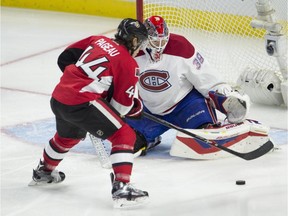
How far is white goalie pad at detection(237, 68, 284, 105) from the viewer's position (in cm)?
509

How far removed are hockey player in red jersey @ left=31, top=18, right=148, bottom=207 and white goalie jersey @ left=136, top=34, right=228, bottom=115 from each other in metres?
0.64

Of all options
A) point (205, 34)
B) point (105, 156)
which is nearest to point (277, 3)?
point (205, 34)

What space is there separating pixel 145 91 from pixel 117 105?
79cm

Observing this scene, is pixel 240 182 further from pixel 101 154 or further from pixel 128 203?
pixel 101 154

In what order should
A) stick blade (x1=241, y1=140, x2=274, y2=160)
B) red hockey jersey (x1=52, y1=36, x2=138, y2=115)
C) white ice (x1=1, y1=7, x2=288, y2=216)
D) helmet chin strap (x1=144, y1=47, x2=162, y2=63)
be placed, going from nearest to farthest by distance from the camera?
red hockey jersey (x1=52, y1=36, x2=138, y2=115), white ice (x1=1, y1=7, x2=288, y2=216), stick blade (x1=241, y1=140, x2=274, y2=160), helmet chin strap (x1=144, y1=47, x2=162, y2=63)

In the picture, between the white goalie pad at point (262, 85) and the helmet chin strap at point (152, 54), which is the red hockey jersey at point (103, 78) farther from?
the white goalie pad at point (262, 85)

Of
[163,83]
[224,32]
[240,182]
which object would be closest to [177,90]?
[163,83]

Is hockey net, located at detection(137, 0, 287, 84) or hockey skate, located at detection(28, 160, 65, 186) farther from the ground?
hockey skate, located at detection(28, 160, 65, 186)

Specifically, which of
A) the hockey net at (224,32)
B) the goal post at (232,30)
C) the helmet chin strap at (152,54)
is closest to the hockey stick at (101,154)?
the helmet chin strap at (152,54)

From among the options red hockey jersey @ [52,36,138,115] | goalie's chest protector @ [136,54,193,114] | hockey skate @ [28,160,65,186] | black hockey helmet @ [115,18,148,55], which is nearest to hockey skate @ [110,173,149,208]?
red hockey jersey @ [52,36,138,115]

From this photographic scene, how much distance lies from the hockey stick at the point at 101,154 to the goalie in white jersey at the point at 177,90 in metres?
0.16

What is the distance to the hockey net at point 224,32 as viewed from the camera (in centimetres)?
530

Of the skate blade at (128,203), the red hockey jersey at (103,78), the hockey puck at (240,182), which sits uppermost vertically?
the red hockey jersey at (103,78)

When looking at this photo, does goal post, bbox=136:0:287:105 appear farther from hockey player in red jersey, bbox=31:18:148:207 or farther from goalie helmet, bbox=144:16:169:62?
hockey player in red jersey, bbox=31:18:148:207
